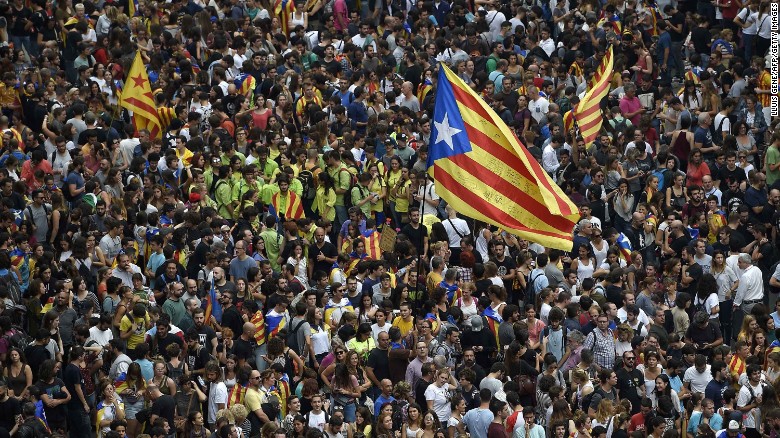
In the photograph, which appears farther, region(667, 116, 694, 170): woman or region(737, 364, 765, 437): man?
region(667, 116, 694, 170): woman

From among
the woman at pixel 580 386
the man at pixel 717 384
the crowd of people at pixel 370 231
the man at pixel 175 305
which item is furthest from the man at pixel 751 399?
the man at pixel 175 305

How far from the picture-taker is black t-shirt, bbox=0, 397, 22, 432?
2153 centimetres

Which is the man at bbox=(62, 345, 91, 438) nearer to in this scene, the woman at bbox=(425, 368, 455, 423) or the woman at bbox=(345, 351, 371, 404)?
the woman at bbox=(345, 351, 371, 404)

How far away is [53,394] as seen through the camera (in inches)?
862

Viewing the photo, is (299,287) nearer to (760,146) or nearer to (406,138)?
(406,138)

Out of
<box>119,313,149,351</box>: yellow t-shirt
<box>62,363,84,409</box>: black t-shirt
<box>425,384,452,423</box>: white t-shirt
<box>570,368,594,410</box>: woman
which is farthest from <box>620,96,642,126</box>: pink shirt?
<box>62,363,84,409</box>: black t-shirt

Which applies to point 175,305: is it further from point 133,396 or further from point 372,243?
point 372,243

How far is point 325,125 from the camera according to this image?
2823cm

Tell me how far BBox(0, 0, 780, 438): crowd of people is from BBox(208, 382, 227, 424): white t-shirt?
0.02 meters

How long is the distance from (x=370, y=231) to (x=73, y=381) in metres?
5.53

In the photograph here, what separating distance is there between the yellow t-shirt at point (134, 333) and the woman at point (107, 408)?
1.40 metres

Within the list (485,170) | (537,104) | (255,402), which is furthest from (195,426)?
(537,104)

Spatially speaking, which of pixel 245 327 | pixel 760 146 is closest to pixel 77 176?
pixel 245 327

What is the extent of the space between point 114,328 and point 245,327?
5.37 feet
